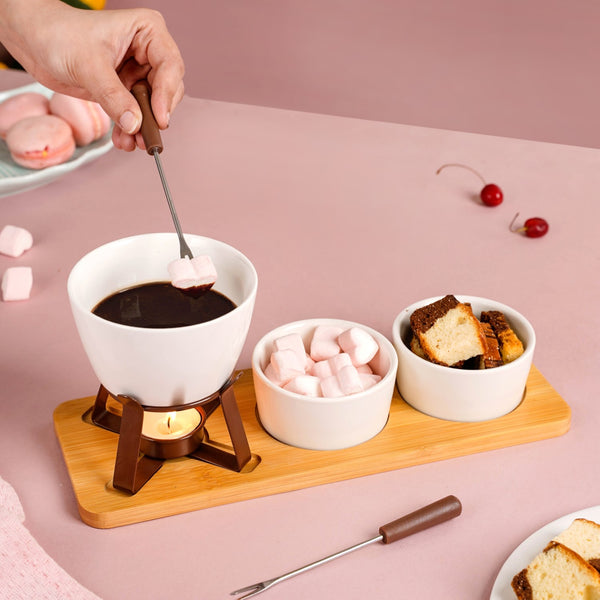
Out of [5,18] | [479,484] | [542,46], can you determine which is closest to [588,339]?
[479,484]

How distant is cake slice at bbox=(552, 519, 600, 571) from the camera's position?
0.95m

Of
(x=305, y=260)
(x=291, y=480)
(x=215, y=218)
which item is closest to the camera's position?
(x=291, y=480)

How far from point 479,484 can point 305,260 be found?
0.69 metres

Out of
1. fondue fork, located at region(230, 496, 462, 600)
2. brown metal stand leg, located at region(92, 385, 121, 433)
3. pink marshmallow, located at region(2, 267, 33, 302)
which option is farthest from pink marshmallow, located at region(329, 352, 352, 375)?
pink marshmallow, located at region(2, 267, 33, 302)

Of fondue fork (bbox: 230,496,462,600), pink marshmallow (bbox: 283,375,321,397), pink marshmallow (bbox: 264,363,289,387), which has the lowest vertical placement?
fondue fork (bbox: 230,496,462,600)

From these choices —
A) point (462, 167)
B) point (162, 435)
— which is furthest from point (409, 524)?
point (462, 167)

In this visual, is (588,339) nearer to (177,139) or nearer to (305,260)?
(305,260)

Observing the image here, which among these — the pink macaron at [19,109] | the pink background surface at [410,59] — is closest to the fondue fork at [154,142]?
the pink macaron at [19,109]

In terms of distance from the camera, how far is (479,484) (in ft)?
3.76

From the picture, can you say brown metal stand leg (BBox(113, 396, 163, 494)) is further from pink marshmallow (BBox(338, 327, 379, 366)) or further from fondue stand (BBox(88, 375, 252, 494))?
pink marshmallow (BBox(338, 327, 379, 366))

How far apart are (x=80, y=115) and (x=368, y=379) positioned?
1.13 metres

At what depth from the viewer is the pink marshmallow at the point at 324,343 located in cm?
121

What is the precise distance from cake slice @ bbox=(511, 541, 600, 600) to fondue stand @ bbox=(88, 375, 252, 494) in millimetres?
399

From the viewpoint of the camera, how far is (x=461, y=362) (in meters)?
1.21
